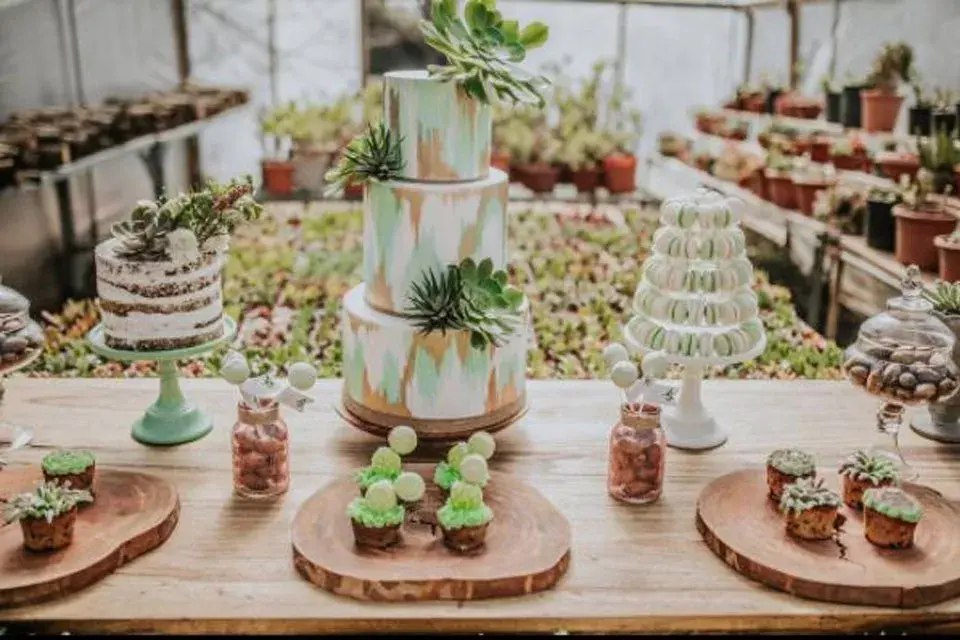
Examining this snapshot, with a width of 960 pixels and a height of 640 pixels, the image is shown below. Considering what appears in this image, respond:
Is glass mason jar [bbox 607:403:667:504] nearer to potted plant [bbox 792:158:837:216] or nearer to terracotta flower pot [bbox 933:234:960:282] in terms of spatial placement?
Result: terracotta flower pot [bbox 933:234:960:282]

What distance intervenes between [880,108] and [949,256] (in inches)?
56.6

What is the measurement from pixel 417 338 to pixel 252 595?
2.09 ft

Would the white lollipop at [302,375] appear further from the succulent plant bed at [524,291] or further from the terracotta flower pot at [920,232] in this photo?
the terracotta flower pot at [920,232]

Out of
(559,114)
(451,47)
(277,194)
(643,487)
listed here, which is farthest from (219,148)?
(643,487)

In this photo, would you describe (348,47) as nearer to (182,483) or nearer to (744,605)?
(182,483)

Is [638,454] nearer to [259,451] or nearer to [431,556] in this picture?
[431,556]

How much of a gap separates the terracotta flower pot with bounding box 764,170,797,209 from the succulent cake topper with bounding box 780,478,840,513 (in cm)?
330

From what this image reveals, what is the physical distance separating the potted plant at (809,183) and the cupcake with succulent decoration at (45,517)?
371 cm

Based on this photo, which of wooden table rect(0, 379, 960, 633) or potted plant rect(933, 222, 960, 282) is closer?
wooden table rect(0, 379, 960, 633)

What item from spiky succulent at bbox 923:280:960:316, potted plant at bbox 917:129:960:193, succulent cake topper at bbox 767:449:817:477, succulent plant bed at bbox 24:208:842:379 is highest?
potted plant at bbox 917:129:960:193

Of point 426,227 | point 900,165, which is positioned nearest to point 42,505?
point 426,227

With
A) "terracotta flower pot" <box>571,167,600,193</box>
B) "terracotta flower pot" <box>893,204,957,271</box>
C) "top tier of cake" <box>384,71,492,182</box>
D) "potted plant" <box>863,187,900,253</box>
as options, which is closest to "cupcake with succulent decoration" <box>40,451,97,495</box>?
"top tier of cake" <box>384,71,492,182</box>

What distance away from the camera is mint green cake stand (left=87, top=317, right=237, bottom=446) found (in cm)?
184

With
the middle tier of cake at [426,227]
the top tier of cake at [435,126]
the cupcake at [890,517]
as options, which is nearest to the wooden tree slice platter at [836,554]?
the cupcake at [890,517]
